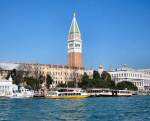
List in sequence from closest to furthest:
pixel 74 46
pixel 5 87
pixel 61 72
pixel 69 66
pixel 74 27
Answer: pixel 5 87 → pixel 61 72 → pixel 69 66 → pixel 74 46 → pixel 74 27

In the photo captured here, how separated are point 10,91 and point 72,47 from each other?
58449mm

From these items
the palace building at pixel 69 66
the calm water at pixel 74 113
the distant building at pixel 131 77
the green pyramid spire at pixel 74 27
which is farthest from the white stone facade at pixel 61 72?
the calm water at pixel 74 113

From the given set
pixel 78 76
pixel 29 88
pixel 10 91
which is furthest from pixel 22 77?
pixel 78 76

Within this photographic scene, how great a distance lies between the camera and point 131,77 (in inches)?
6467

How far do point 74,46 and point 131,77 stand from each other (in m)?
27.9

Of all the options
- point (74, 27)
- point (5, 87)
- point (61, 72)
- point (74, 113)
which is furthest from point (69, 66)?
point (74, 113)

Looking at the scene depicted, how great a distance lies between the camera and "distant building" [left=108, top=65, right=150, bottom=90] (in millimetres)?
162225

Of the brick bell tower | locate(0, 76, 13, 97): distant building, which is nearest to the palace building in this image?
the brick bell tower

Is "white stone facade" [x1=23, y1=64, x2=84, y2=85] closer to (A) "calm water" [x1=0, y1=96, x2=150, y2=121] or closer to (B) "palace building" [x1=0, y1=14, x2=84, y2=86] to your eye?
(B) "palace building" [x1=0, y1=14, x2=84, y2=86]

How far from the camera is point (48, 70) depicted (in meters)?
135

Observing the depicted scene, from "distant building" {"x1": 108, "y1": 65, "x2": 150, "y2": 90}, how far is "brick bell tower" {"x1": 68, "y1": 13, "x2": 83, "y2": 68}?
18.9 meters

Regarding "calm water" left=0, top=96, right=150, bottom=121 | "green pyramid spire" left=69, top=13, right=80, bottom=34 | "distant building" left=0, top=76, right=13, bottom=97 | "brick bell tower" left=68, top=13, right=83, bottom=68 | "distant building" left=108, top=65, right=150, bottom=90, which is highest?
"green pyramid spire" left=69, top=13, right=80, bottom=34

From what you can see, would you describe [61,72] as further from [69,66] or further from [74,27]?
[74,27]

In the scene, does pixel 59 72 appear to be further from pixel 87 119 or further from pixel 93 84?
pixel 87 119
